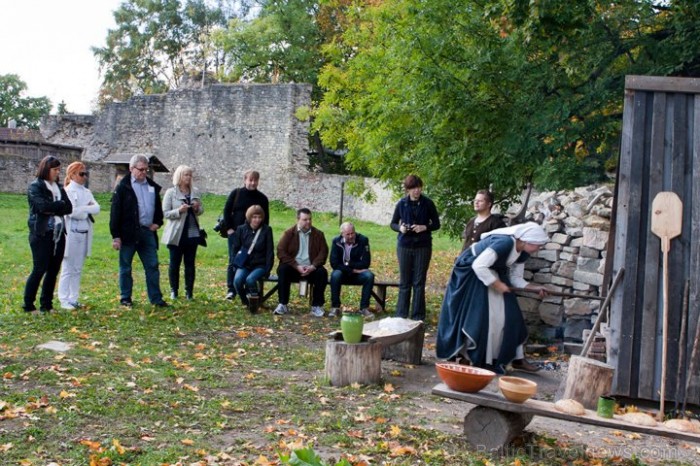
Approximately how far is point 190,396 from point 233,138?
26300mm

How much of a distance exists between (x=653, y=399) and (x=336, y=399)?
7.88 feet

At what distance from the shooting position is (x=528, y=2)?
8.95 metres

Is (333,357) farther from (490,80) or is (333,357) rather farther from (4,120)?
(4,120)

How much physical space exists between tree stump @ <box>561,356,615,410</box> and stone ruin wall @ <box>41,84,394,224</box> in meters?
22.5

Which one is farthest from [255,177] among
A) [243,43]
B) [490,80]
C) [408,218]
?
[243,43]

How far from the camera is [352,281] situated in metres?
10.2

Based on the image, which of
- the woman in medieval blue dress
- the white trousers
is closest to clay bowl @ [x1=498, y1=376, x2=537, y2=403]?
the woman in medieval blue dress

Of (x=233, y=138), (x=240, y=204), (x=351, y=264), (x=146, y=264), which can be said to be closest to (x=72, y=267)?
(x=146, y=264)

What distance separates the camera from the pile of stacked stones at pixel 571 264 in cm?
909

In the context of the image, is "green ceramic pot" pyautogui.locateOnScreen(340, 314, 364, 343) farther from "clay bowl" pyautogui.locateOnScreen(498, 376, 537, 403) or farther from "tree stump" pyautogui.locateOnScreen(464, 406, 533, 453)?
"clay bowl" pyautogui.locateOnScreen(498, 376, 537, 403)

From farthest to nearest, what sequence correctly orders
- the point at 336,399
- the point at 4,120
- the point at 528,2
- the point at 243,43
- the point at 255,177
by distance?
the point at 4,120 < the point at 243,43 < the point at 255,177 < the point at 528,2 < the point at 336,399

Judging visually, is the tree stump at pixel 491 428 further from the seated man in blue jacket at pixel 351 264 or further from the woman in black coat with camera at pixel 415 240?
the seated man in blue jacket at pixel 351 264

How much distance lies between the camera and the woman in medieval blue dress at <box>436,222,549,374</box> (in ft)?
22.5

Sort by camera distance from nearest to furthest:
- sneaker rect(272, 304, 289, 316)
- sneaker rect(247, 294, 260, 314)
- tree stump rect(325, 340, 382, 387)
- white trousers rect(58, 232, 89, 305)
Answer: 1. tree stump rect(325, 340, 382, 387)
2. white trousers rect(58, 232, 89, 305)
3. sneaker rect(247, 294, 260, 314)
4. sneaker rect(272, 304, 289, 316)
